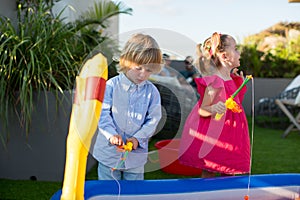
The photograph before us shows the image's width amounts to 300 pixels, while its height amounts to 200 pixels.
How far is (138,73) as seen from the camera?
1.67 m

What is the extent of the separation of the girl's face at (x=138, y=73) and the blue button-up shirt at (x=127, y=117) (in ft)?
0.13

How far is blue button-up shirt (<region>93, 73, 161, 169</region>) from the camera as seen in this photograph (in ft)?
5.70

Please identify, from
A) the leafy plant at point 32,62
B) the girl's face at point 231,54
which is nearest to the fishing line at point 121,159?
the girl's face at point 231,54

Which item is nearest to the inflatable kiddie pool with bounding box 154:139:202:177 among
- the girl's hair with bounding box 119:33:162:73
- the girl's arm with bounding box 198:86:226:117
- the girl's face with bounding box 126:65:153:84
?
the girl's arm with bounding box 198:86:226:117

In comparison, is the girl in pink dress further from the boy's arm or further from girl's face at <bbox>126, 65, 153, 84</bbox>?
girl's face at <bbox>126, 65, 153, 84</bbox>

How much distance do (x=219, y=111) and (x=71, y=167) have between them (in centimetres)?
81

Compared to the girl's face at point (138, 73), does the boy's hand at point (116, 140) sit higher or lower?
lower

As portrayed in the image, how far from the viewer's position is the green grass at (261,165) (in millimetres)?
2744

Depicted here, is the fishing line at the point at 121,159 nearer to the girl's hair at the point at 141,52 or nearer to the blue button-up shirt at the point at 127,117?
the blue button-up shirt at the point at 127,117

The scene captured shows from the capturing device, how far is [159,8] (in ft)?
7.14

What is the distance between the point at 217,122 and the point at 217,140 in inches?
5.6

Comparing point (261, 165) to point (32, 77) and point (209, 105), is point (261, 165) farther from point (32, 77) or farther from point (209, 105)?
point (32, 77)

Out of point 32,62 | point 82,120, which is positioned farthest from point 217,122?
point 32,62

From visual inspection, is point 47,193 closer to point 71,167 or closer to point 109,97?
point 109,97
